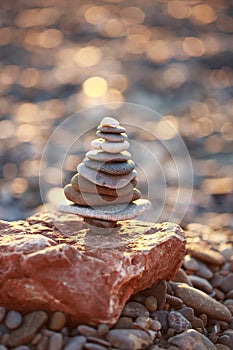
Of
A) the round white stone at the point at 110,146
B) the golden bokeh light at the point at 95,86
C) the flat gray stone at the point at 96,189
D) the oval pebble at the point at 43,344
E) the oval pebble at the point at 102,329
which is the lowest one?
the oval pebble at the point at 43,344

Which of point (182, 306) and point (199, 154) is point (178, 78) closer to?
point (199, 154)

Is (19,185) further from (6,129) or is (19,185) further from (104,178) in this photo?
(104,178)

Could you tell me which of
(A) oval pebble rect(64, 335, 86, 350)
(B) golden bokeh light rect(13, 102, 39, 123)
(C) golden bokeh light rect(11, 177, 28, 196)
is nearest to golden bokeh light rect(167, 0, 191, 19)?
(B) golden bokeh light rect(13, 102, 39, 123)

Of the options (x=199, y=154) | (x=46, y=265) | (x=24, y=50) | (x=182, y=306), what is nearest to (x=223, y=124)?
(x=199, y=154)

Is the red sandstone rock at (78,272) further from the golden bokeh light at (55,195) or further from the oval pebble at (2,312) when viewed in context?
the golden bokeh light at (55,195)

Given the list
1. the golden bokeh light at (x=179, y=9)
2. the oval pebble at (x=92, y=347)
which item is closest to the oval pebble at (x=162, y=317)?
the oval pebble at (x=92, y=347)
